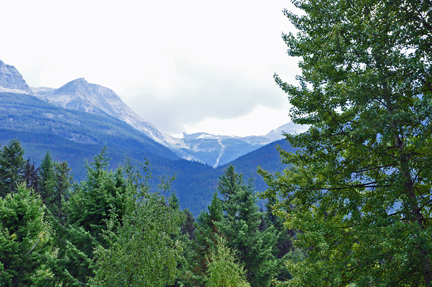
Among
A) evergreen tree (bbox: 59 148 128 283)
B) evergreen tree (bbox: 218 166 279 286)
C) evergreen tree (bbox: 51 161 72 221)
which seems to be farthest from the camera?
evergreen tree (bbox: 51 161 72 221)

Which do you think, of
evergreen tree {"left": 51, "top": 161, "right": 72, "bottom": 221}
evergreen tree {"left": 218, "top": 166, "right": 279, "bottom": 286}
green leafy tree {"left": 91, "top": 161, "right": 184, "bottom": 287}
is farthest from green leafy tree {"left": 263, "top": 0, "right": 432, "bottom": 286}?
evergreen tree {"left": 51, "top": 161, "right": 72, "bottom": 221}

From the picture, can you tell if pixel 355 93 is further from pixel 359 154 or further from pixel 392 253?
pixel 392 253

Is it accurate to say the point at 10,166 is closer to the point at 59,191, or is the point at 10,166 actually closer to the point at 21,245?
the point at 59,191

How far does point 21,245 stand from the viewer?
17422mm

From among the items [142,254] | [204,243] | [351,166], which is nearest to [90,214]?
[142,254]

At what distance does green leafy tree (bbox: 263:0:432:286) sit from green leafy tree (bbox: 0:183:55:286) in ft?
50.2

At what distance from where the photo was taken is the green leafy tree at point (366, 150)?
267 inches

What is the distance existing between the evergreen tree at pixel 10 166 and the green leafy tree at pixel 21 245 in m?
25.6

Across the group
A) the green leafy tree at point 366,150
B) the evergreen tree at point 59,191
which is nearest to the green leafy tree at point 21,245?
the green leafy tree at point 366,150

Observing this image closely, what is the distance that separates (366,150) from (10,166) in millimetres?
48020

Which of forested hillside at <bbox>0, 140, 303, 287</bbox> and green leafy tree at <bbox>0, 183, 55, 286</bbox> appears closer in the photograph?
forested hillside at <bbox>0, 140, 303, 287</bbox>

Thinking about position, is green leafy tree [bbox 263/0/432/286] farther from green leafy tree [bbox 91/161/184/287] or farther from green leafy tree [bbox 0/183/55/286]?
green leafy tree [bbox 0/183/55/286]

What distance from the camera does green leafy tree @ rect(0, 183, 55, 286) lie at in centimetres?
1625

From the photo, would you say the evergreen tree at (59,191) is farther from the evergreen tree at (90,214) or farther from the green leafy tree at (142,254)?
the green leafy tree at (142,254)
